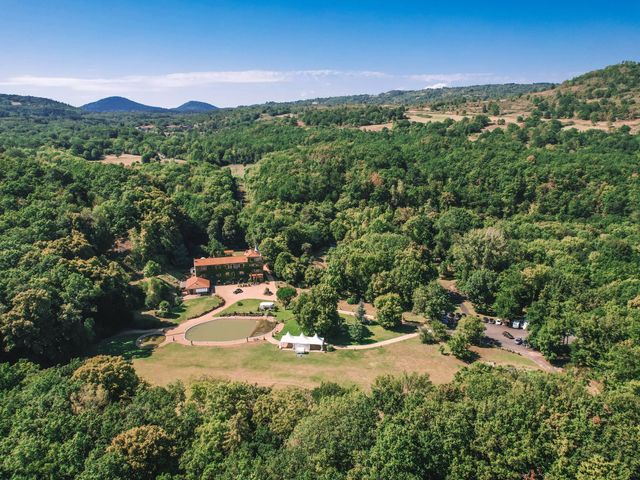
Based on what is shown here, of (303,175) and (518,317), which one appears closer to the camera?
(518,317)

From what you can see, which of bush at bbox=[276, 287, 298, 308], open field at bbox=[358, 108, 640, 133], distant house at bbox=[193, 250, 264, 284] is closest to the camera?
bush at bbox=[276, 287, 298, 308]

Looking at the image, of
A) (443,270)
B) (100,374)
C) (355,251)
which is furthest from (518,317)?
(100,374)

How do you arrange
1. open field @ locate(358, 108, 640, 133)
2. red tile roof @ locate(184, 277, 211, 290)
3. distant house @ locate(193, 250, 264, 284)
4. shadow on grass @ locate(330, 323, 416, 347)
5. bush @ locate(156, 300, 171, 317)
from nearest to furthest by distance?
1. shadow on grass @ locate(330, 323, 416, 347)
2. bush @ locate(156, 300, 171, 317)
3. red tile roof @ locate(184, 277, 211, 290)
4. distant house @ locate(193, 250, 264, 284)
5. open field @ locate(358, 108, 640, 133)

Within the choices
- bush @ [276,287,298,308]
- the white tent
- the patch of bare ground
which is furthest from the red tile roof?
the patch of bare ground

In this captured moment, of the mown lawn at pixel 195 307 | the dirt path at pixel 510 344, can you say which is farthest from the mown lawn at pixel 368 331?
the mown lawn at pixel 195 307

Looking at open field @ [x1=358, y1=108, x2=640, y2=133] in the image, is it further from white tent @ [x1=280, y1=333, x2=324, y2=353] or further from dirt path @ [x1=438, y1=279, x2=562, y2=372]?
white tent @ [x1=280, y1=333, x2=324, y2=353]

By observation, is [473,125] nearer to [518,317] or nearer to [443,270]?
[443,270]

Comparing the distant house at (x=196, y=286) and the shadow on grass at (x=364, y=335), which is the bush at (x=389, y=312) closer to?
the shadow on grass at (x=364, y=335)
